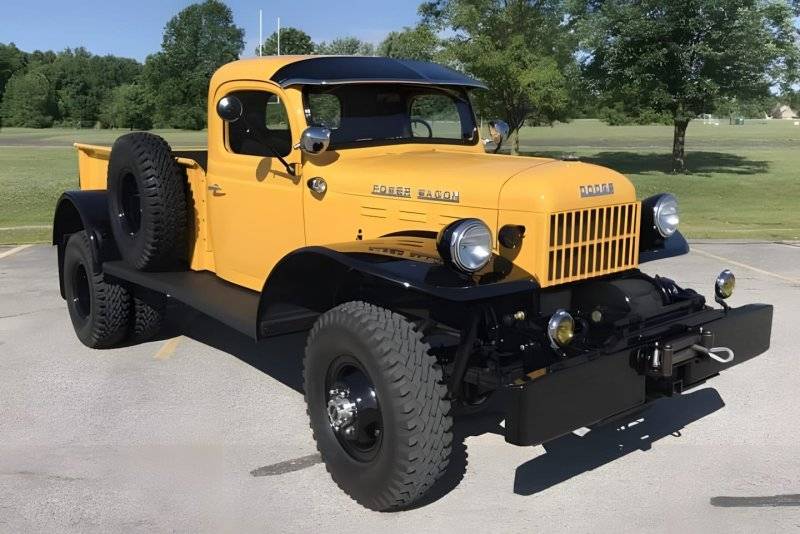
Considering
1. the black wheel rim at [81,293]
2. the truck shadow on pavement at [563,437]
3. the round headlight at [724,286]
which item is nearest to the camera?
the truck shadow on pavement at [563,437]

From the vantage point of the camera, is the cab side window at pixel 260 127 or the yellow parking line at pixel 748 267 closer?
the cab side window at pixel 260 127

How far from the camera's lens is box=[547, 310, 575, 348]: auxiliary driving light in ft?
11.0

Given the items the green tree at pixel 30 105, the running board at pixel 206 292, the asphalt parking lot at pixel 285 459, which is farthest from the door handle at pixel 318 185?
the green tree at pixel 30 105

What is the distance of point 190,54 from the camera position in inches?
2731

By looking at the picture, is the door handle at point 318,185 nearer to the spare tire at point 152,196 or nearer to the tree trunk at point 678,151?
the spare tire at point 152,196

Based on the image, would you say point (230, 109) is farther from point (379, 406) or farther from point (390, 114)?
point (379, 406)

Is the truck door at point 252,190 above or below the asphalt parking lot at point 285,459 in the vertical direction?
above

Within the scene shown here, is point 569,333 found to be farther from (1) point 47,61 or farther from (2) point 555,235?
(1) point 47,61

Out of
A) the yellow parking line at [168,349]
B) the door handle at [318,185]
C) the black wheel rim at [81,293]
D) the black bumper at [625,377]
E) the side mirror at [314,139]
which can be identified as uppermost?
the side mirror at [314,139]

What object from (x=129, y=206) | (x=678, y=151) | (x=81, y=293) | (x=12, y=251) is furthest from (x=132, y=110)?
(x=129, y=206)

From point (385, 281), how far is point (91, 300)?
3.16 m

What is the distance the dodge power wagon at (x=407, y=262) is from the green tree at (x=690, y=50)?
19547 millimetres

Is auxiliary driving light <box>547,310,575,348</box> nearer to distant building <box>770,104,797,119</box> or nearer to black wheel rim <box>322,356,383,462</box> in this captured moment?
black wheel rim <box>322,356,383,462</box>

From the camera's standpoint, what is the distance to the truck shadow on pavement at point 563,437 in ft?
12.6
